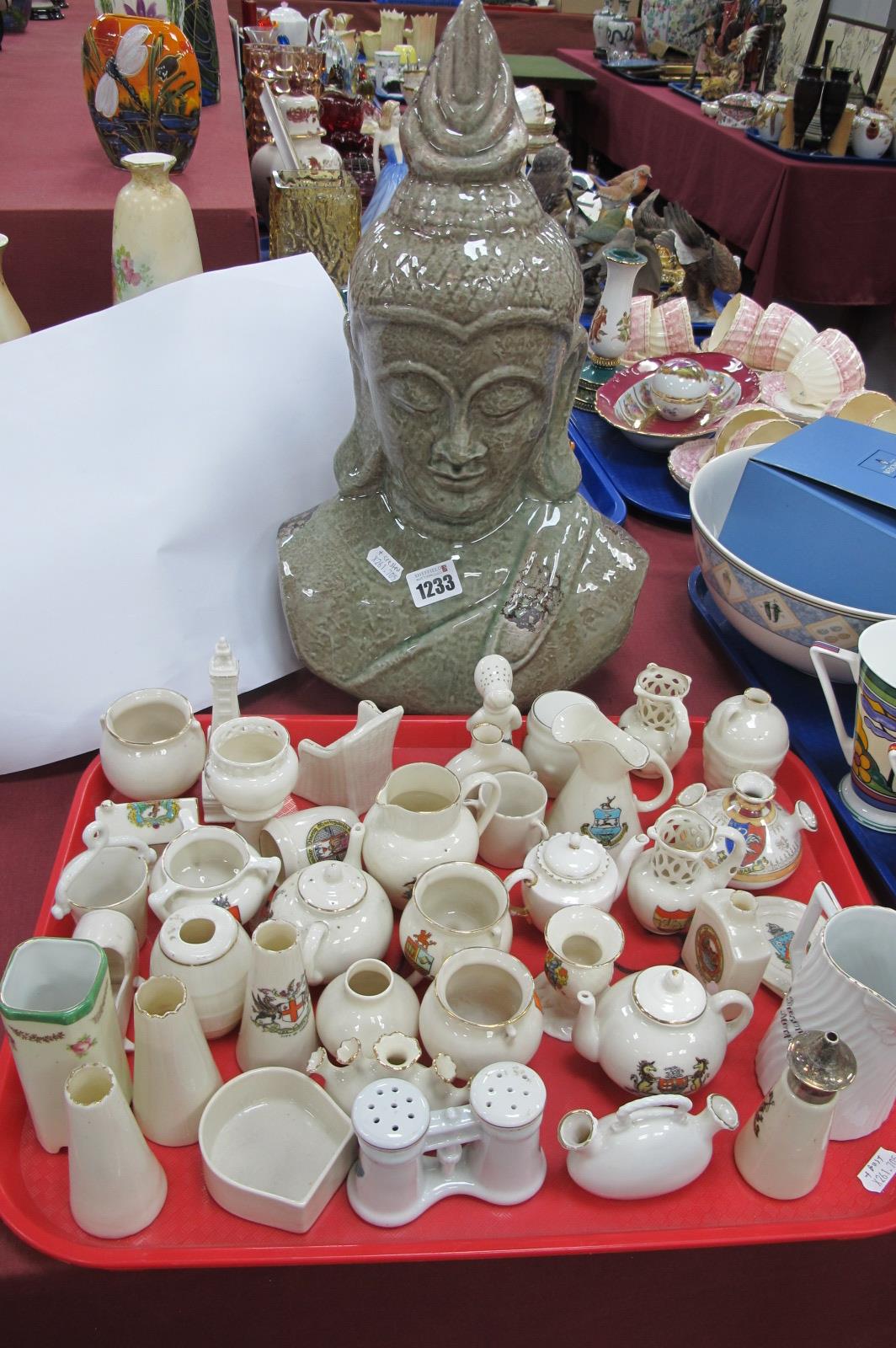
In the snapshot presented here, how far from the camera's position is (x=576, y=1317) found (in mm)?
927

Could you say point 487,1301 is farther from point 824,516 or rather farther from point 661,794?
point 824,516

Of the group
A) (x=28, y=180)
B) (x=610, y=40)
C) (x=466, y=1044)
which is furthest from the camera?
(x=610, y=40)

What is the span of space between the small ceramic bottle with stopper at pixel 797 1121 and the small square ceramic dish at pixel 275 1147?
0.37 meters

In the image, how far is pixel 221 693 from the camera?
1.30m

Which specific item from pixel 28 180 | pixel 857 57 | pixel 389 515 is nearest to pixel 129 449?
pixel 389 515

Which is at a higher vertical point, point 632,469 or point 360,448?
point 360,448

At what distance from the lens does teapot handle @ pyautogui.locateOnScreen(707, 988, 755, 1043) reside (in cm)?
94

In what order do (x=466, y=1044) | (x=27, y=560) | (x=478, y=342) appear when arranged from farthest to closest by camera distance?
(x=27, y=560) → (x=478, y=342) → (x=466, y=1044)

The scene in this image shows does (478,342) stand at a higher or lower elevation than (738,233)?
higher

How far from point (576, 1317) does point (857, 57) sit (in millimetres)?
4503

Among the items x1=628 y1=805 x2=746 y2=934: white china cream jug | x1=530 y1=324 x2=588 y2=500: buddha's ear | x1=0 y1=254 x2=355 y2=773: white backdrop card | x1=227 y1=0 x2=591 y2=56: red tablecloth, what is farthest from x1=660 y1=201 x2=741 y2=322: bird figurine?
x1=227 y1=0 x2=591 y2=56: red tablecloth

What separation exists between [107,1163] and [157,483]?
3.12 feet

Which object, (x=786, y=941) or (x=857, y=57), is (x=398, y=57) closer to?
(x=857, y=57)

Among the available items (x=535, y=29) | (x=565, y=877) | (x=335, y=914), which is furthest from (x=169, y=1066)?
(x=535, y=29)
